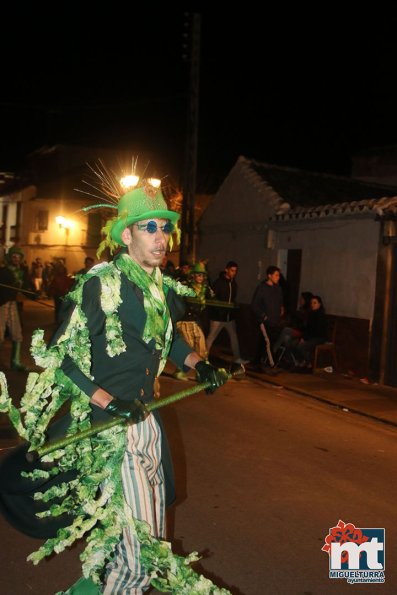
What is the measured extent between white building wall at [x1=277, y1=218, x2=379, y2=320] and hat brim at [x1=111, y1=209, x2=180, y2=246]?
30.3ft

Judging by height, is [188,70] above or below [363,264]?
above

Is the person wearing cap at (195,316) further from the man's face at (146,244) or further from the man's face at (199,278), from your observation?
the man's face at (146,244)

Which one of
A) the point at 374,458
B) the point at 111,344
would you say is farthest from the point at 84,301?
the point at 374,458

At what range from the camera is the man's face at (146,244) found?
10.5 ft

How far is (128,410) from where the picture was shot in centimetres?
285

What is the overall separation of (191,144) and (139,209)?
44.5 feet

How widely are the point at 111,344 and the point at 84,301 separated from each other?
9.1 inches

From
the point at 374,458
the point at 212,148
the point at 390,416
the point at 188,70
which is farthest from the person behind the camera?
the point at 212,148

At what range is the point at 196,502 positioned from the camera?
16.8 feet

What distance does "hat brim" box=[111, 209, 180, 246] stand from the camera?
3168 mm

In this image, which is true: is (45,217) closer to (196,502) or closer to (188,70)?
(188,70)

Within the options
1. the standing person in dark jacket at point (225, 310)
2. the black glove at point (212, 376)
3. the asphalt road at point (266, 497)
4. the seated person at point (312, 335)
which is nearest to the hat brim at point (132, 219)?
the black glove at point (212, 376)

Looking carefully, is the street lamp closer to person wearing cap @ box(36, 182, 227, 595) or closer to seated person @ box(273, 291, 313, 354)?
seated person @ box(273, 291, 313, 354)

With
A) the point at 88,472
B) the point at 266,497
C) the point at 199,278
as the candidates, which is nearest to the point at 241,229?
the point at 199,278
